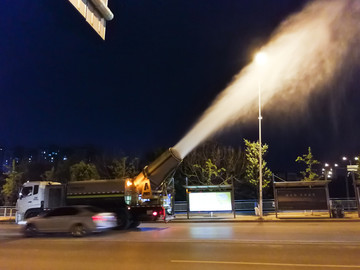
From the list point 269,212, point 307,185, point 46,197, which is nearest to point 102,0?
point 46,197

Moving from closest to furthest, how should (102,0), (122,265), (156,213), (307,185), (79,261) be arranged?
1. (102,0)
2. (122,265)
3. (79,261)
4. (156,213)
5. (307,185)

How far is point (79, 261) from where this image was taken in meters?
7.93

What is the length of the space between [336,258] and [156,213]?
993 centimetres

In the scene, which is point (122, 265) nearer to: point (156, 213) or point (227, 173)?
point (156, 213)

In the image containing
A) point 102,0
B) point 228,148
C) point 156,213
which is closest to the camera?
point 102,0

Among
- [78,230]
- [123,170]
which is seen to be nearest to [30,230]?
[78,230]

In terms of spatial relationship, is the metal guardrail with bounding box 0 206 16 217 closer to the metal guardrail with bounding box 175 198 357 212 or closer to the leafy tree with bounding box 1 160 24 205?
the leafy tree with bounding box 1 160 24 205

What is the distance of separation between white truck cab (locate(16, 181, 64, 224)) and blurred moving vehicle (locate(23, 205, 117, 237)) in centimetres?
413

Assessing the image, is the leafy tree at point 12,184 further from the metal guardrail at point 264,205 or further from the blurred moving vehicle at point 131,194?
the metal guardrail at point 264,205

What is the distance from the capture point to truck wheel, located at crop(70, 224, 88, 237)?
13.5 m

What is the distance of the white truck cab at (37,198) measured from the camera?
61.3ft

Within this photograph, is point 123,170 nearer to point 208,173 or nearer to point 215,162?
point 208,173

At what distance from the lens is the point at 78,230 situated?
13.5 m

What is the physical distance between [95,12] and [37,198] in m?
16.2
